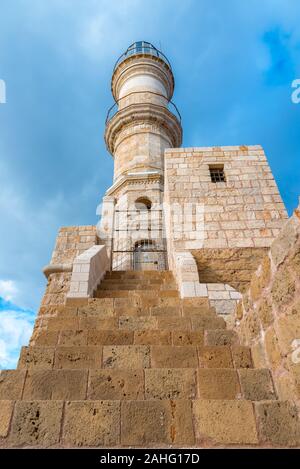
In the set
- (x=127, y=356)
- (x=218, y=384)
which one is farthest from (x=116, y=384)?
(x=218, y=384)

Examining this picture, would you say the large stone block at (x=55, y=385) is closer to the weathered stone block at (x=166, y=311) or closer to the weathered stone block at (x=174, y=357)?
the weathered stone block at (x=174, y=357)

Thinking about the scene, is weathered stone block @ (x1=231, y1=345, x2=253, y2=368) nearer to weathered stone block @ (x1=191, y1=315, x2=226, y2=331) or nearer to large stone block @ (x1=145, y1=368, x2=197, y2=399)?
large stone block @ (x1=145, y1=368, x2=197, y2=399)

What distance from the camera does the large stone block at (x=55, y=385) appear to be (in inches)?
99.2

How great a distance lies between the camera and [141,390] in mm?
2529

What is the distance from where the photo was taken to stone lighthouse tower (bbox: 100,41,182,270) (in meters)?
10.9

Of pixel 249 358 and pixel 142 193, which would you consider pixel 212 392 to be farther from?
pixel 142 193

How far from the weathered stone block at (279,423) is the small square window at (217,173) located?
20.5 ft

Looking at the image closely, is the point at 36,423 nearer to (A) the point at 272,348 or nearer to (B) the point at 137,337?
(B) the point at 137,337

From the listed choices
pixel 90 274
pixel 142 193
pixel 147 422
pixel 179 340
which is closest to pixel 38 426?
pixel 147 422

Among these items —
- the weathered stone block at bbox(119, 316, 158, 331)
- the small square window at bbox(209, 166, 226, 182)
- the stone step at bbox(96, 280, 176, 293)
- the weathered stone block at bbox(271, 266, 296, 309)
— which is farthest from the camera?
the small square window at bbox(209, 166, 226, 182)

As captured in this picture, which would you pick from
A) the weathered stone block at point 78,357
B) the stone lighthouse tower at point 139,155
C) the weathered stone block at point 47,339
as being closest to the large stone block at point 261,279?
the weathered stone block at point 78,357

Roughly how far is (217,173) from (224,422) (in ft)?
21.6

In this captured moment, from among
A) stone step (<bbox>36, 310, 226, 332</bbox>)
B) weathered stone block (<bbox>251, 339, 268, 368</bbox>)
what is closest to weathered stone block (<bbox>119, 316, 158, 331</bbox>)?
stone step (<bbox>36, 310, 226, 332</bbox>)

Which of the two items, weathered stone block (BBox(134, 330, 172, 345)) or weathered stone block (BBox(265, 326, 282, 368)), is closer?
weathered stone block (BBox(265, 326, 282, 368))
